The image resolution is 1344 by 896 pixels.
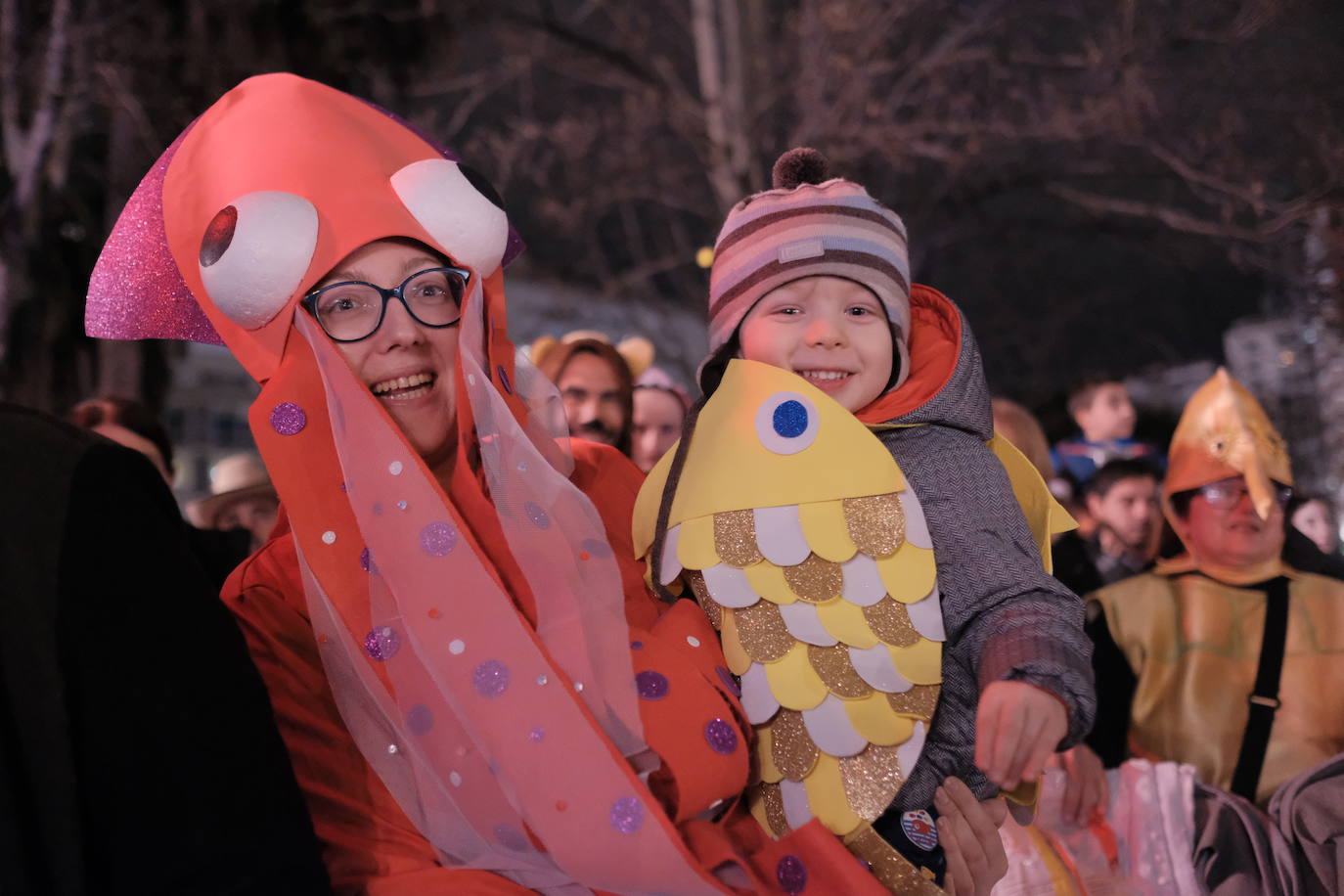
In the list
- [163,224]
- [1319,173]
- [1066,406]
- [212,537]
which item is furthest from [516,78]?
[163,224]

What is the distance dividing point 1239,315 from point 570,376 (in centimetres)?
768

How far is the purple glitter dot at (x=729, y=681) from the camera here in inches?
77.4

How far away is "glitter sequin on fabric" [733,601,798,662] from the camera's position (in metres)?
2.01

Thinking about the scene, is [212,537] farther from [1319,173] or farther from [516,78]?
[516,78]

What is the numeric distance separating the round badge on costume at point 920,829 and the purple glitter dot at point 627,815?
21.6 inches

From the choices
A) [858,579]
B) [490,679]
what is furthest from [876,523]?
[490,679]

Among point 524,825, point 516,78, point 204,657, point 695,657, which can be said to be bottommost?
point 524,825

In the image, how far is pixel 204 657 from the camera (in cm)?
149

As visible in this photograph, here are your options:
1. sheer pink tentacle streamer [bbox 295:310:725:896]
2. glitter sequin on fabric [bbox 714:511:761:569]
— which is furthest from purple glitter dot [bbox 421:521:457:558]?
glitter sequin on fabric [bbox 714:511:761:569]

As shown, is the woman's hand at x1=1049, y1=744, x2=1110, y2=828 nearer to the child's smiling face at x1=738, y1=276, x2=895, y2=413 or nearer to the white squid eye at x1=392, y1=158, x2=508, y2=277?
the child's smiling face at x1=738, y1=276, x2=895, y2=413

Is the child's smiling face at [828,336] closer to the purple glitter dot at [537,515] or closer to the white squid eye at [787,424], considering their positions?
the white squid eye at [787,424]

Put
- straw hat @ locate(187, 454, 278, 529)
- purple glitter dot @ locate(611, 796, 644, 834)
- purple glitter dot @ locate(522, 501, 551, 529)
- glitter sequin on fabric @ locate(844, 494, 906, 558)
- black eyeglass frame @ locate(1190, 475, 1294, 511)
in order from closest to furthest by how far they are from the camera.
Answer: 1. purple glitter dot @ locate(611, 796, 644, 834)
2. purple glitter dot @ locate(522, 501, 551, 529)
3. glitter sequin on fabric @ locate(844, 494, 906, 558)
4. black eyeglass frame @ locate(1190, 475, 1294, 511)
5. straw hat @ locate(187, 454, 278, 529)

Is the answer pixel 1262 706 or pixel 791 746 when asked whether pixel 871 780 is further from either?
pixel 1262 706

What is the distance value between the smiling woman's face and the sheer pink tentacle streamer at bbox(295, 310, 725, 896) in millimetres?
156
